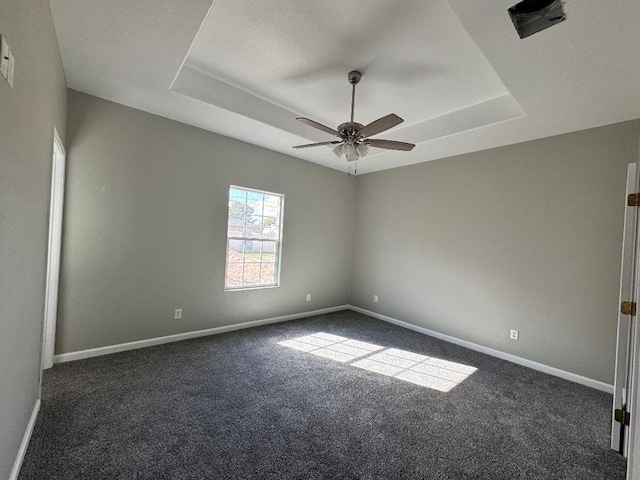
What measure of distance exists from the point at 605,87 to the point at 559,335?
2444 mm

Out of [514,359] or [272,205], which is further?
[272,205]

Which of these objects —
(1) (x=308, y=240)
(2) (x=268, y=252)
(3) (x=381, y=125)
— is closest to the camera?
(3) (x=381, y=125)

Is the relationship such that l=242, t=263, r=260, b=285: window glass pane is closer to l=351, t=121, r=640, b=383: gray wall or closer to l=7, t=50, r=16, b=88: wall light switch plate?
l=351, t=121, r=640, b=383: gray wall

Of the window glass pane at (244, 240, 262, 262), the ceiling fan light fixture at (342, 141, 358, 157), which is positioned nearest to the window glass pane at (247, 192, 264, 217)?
the window glass pane at (244, 240, 262, 262)

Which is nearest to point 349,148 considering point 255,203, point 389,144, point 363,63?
point 389,144

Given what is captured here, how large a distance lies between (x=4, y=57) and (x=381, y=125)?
2182 millimetres

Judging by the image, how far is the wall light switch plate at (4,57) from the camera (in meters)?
1.02

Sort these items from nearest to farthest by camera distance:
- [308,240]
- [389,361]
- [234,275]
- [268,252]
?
[389,361], [234,275], [268,252], [308,240]

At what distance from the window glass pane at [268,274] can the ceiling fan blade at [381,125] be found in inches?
101

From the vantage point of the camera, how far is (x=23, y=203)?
1.45 meters

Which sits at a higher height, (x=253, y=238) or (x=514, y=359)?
(x=253, y=238)

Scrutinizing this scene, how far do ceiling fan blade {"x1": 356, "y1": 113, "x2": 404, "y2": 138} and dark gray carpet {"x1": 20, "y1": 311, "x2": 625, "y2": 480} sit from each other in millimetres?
2338

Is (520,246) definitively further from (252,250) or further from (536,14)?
(252,250)

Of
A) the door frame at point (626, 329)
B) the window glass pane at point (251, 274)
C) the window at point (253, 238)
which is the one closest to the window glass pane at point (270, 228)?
the window at point (253, 238)
